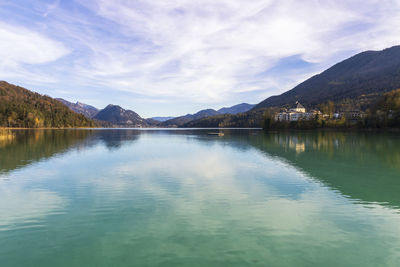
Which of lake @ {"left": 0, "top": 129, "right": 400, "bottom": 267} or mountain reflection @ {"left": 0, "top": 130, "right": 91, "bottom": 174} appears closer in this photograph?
lake @ {"left": 0, "top": 129, "right": 400, "bottom": 267}

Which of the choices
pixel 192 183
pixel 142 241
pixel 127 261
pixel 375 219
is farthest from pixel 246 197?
pixel 127 261

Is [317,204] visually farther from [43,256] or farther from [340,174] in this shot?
[43,256]

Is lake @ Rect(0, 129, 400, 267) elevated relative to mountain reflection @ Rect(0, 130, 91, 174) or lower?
lower

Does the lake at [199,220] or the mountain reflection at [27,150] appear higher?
the mountain reflection at [27,150]

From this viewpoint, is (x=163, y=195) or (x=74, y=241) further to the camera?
(x=163, y=195)

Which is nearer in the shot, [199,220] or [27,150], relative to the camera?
[199,220]

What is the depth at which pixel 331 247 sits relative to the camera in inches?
357

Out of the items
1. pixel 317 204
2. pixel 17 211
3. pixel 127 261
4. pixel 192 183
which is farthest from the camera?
pixel 192 183

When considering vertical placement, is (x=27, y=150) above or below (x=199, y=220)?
above

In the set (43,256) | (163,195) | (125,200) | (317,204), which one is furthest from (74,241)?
(317,204)

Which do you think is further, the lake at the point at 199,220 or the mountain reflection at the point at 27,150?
the mountain reflection at the point at 27,150

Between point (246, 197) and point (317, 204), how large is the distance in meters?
4.04

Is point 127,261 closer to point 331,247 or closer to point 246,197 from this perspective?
point 331,247

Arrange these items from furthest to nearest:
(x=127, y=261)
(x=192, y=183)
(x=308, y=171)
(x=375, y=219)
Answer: (x=308, y=171) < (x=192, y=183) < (x=375, y=219) < (x=127, y=261)
